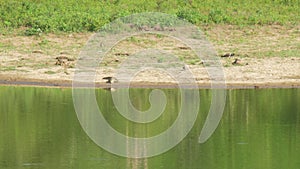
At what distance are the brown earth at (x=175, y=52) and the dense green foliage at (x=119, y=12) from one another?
556mm

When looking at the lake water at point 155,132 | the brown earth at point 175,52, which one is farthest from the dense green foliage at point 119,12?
the lake water at point 155,132

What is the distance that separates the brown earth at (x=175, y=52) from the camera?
A: 28.4 meters

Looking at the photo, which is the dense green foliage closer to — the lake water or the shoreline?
the shoreline

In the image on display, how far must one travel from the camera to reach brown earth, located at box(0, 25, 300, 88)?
93.0 feet

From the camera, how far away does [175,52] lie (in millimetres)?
30922

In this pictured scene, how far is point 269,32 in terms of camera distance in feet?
109

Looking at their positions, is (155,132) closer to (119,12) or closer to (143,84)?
(143,84)

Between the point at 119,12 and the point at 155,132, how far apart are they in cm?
1246

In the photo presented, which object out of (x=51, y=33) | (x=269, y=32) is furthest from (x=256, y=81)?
(x=51, y=33)

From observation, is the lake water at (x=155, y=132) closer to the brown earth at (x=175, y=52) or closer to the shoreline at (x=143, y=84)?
the shoreline at (x=143, y=84)

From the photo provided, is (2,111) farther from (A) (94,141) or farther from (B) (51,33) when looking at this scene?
(B) (51,33)

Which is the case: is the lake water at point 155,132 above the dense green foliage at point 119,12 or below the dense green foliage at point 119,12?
below

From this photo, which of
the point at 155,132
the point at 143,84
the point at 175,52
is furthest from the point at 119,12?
the point at 155,132

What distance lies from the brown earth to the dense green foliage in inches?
21.9
